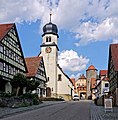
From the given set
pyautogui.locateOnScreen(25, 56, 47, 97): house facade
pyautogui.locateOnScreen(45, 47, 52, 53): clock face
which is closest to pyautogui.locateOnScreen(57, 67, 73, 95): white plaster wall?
pyautogui.locateOnScreen(45, 47, 52, 53): clock face

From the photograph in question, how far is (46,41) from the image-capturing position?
80.7m

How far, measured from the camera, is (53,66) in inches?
3093

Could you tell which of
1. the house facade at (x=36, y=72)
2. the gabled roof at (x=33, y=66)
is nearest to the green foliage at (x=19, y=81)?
the house facade at (x=36, y=72)

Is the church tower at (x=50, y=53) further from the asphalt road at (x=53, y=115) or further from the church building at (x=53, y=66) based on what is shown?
the asphalt road at (x=53, y=115)

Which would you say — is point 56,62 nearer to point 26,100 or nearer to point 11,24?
point 11,24

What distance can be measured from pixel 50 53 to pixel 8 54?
36117 mm

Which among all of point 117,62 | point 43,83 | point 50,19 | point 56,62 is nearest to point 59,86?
point 56,62

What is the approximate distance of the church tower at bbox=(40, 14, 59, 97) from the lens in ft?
257

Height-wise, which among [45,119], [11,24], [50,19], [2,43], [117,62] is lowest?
[45,119]

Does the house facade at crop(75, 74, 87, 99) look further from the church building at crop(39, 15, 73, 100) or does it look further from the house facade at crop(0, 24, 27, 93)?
the house facade at crop(0, 24, 27, 93)

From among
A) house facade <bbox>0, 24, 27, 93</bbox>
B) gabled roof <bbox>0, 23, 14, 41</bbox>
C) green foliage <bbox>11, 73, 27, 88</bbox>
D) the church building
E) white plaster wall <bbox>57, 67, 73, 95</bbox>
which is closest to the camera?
green foliage <bbox>11, 73, 27, 88</bbox>

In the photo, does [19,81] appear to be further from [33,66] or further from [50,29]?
[50,29]

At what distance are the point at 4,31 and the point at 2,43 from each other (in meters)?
3.13

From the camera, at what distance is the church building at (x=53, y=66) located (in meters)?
78.4
